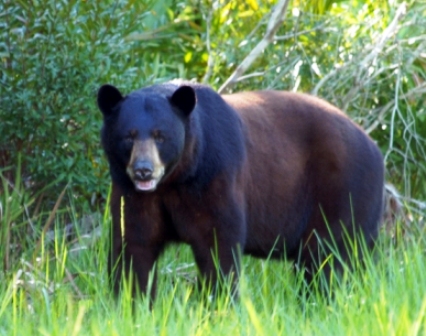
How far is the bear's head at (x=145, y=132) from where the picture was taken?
5879 mm

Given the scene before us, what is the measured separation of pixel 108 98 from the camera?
20.0ft

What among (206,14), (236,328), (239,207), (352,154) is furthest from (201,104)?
(206,14)

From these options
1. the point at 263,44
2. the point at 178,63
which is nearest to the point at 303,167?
the point at 263,44

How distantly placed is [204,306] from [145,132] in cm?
107

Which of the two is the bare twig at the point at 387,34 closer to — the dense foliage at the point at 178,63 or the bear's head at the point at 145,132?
the dense foliage at the point at 178,63

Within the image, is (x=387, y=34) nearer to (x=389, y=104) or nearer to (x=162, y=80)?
(x=389, y=104)

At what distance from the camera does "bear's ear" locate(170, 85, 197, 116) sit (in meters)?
6.01

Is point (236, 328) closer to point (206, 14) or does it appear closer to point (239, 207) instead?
point (239, 207)

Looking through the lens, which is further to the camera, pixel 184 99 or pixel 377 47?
pixel 377 47

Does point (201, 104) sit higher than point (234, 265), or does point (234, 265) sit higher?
point (201, 104)

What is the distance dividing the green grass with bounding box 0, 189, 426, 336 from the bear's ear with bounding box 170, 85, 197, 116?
1.02 m

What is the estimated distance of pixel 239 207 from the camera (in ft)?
20.7

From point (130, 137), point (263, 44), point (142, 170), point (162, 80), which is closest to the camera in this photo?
point (142, 170)

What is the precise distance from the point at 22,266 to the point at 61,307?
Result: 1005mm
